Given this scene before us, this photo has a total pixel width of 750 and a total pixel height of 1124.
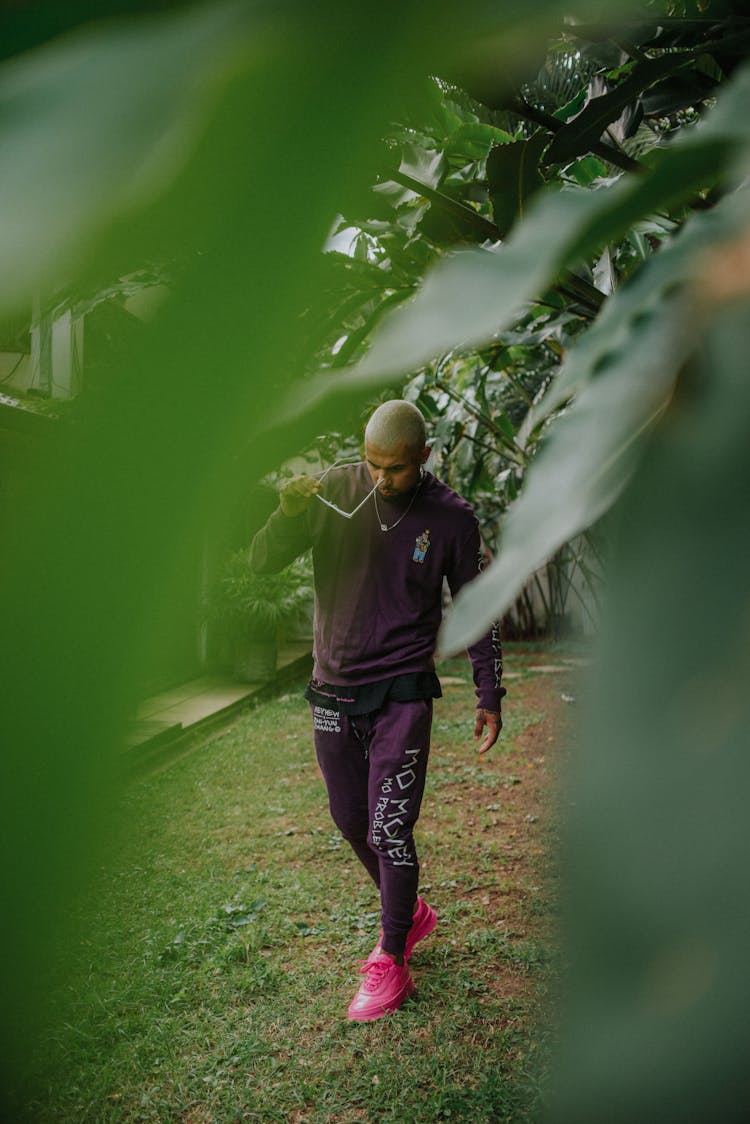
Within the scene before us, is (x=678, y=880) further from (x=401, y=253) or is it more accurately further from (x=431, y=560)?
(x=431, y=560)

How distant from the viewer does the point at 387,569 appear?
1.72 meters

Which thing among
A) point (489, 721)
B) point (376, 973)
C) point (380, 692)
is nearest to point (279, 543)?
point (380, 692)

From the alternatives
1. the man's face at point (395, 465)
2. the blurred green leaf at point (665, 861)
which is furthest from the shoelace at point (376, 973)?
the blurred green leaf at point (665, 861)

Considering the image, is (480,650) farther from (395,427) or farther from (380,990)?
(380,990)

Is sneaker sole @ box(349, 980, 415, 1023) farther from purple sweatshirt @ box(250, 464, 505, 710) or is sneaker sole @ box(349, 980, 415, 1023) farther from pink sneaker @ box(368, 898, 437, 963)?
purple sweatshirt @ box(250, 464, 505, 710)

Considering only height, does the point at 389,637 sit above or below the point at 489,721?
above

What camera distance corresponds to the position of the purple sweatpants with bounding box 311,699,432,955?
5.62 feet

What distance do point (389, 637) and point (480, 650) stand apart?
0.19 m

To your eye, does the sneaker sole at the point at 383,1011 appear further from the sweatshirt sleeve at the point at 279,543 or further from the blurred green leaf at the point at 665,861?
the blurred green leaf at the point at 665,861

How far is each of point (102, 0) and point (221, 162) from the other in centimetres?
4

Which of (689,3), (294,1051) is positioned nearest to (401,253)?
(689,3)

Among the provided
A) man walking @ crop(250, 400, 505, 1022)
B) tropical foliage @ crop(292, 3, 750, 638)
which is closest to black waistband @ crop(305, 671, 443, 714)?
man walking @ crop(250, 400, 505, 1022)

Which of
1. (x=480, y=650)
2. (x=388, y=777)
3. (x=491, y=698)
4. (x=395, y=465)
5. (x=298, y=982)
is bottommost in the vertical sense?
(x=298, y=982)

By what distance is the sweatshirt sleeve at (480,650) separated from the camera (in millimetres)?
1715
